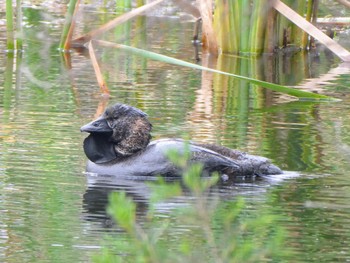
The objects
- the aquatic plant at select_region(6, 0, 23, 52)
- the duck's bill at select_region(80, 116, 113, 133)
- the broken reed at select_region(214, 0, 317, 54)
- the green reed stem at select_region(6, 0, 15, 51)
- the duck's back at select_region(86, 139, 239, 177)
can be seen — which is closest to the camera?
the duck's back at select_region(86, 139, 239, 177)

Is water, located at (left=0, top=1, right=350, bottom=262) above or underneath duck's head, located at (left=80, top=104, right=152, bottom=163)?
underneath

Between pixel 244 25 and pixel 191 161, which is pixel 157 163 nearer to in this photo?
pixel 191 161

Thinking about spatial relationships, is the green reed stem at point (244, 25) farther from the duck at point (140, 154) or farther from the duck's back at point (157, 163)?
the duck's back at point (157, 163)

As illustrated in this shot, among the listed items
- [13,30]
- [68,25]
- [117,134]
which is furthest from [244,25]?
[117,134]

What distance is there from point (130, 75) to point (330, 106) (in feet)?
8.85

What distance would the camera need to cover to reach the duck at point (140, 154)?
7.43 metres

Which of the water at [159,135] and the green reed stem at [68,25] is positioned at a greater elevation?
the green reed stem at [68,25]

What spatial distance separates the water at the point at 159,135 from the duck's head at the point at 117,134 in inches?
6.6

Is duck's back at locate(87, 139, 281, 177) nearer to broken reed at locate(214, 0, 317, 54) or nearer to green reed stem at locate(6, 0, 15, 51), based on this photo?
green reed stem at locate(6, 0, 15, 51)

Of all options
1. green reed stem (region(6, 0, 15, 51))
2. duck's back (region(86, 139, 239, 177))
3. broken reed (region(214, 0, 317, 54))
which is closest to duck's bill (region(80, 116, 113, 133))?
duck's back (region(86, 139, 239, 177))

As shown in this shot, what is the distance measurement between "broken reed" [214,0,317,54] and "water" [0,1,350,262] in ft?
0.66

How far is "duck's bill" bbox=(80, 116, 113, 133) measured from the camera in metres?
7.67

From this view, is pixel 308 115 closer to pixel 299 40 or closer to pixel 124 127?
pixel 124 127

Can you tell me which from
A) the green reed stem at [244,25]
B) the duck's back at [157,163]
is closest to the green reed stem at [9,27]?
the green reed stem at [244,25]
